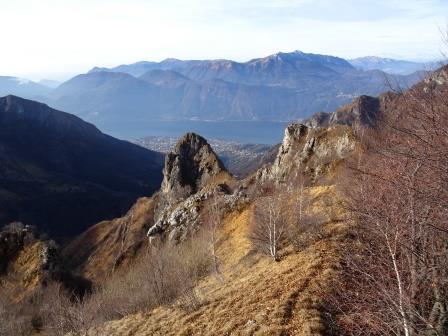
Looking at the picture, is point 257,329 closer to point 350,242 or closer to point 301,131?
point 350,242

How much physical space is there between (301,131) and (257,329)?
6593cm

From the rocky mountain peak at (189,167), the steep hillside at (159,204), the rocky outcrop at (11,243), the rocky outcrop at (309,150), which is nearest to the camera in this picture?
the rocky outcrop at (309,150)

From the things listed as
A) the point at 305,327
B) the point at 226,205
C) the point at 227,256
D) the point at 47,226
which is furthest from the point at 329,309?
the point at 47,226

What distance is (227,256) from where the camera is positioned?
4222cm

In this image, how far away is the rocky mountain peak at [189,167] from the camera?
98.5 m

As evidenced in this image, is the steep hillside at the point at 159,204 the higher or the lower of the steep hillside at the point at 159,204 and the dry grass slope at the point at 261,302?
the lower

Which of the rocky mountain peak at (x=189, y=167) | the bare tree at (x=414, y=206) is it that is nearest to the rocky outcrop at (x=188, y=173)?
the rocky mountain peak at (x=189, y=167)

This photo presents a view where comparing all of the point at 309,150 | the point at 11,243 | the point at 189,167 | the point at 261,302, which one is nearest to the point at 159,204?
the point at 189,167

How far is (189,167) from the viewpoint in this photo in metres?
105

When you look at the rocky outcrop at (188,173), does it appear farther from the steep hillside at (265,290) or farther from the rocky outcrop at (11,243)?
the steep hillside at (265,290)

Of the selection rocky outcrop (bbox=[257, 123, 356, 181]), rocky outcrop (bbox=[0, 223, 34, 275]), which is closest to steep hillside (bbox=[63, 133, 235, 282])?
rocky outcrop (bbox=[257, 123, 356, 181])

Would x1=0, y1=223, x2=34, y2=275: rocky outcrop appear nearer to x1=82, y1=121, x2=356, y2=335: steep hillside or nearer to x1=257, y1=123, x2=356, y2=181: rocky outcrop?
x1=82, y1=121, x2=356, y2=335: steep hillside

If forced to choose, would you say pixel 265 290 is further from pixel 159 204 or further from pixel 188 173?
pixel 159 204

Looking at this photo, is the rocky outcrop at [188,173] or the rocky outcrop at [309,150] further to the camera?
the rocky outcrop at [188,173]
